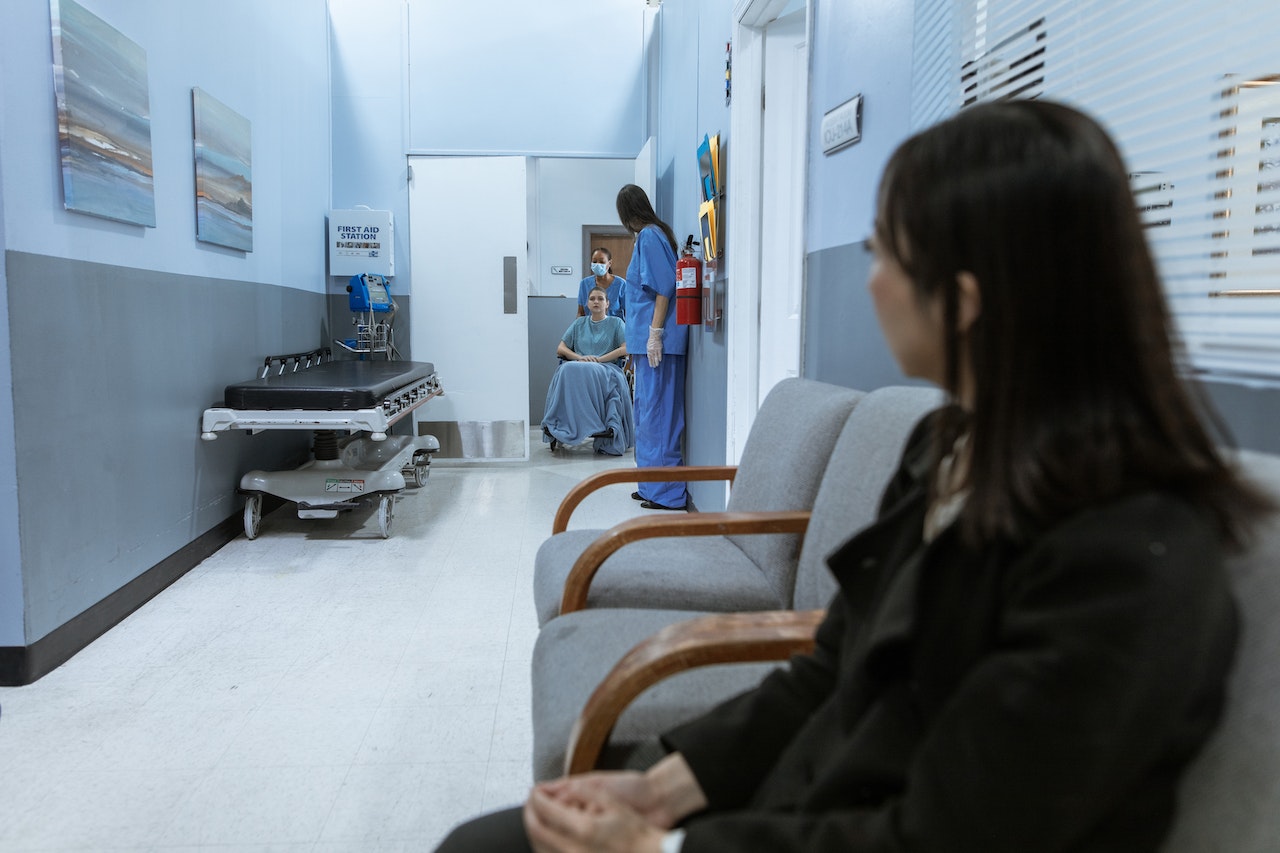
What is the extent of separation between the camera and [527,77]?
19.0ft

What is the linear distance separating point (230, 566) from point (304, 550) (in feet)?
1.03

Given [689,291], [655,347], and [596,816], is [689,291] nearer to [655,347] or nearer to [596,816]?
[655,347]

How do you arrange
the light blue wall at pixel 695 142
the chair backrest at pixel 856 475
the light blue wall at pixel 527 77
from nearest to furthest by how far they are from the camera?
the chair backrest at pixel 856 475
the light blue wall at pixel 695 142
the light blue wall at pixel 527 77

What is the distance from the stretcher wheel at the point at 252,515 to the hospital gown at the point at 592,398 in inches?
101

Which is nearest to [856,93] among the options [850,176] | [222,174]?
[850,176]

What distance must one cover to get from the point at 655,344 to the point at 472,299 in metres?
1.77

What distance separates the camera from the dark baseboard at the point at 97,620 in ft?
7.33

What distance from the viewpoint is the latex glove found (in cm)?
441

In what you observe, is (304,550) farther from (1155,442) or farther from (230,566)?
(1155,442)

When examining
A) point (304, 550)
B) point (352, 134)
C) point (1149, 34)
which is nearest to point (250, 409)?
point (304, 550)

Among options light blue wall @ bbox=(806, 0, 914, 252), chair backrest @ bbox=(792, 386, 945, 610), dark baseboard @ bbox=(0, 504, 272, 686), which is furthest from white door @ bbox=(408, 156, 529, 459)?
chair backrest @ bbox=(792, 386, 945, 610)

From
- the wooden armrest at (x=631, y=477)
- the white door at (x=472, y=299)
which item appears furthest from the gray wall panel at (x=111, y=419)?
the white door at (x=472, y=299)

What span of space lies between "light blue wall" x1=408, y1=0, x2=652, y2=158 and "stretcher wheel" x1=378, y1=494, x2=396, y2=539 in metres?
2.87

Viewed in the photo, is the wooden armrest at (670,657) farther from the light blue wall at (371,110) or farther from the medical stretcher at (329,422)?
the light blue wall at (371,110)
